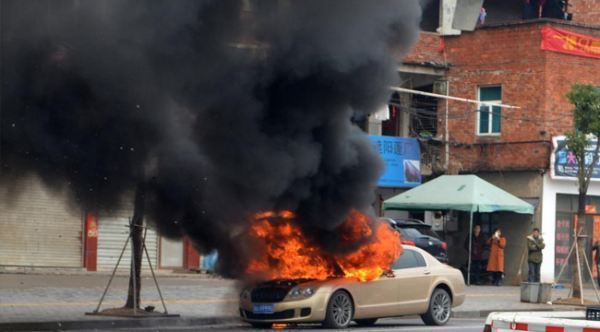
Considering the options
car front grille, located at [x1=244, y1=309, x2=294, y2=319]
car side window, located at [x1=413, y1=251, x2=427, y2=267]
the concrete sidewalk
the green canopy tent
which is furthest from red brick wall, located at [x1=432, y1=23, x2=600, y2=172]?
car front grille, located at [x1=244, y1=309, x2=294, y2=319]

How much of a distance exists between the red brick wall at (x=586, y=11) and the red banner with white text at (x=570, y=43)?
214 cm

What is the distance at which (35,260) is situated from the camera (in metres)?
30.0

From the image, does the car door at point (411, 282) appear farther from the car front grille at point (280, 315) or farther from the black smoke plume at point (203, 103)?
the car front grille at point (280, 315)

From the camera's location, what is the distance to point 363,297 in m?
20.3

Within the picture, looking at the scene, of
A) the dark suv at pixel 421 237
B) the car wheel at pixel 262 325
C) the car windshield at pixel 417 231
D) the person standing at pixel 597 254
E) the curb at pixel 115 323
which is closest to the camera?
the curb at pixel 115 323

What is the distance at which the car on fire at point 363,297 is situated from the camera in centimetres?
1958

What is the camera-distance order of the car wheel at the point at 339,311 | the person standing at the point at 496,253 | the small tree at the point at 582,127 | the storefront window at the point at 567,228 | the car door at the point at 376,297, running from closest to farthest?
the car wheel at the point at 339,311, the car door at the point at 376,297, the small tree at the point at 582,127, the person standing at the point at 496,253, the storefront window at the point at 567,228

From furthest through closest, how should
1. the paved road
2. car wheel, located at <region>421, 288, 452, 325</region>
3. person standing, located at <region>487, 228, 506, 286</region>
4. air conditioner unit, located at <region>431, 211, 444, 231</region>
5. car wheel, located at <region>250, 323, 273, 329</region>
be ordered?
air conditioner unit, located at <region>431, 211, 444, 231</region> < person standing, located at <region>487, 228, 506, 286</region> < car wheel, located at <region>421, 288, 452, 325</region> < car wheel, located at <region>250, 323, 273, 329</region> < the paved road

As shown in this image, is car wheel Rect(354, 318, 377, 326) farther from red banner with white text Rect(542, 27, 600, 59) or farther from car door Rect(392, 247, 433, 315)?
red banner with white text Rect(542, 27, 600, 59)

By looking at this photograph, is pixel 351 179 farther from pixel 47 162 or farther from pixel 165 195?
pixel 47 162

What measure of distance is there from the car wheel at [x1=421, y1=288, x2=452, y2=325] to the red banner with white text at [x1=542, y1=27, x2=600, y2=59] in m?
15.5

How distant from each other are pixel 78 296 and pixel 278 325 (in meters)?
5.62

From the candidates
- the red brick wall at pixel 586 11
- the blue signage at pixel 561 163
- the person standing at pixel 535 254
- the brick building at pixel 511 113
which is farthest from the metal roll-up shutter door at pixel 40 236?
the red brick wall at pixel 586 11

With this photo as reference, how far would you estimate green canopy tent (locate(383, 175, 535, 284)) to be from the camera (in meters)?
33.5
